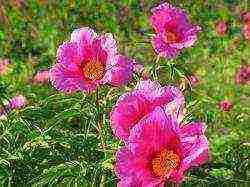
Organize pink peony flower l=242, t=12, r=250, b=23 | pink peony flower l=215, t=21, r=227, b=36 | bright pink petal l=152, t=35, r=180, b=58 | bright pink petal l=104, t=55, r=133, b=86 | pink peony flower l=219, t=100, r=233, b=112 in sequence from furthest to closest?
pink peony flower l=215, t=21, r=227, b=36 < pink peony flower l=242, t=12, r=250, b=23 < pink peony flower l=219, t=100, r=233, b=112 < bright pink petal l=152, t=35, r=180, b=58 < bright pink petal l=104, t=55, r=133, b=86

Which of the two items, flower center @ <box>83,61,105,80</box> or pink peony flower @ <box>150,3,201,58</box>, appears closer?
flower center @ <box>83,61,105,80</box>

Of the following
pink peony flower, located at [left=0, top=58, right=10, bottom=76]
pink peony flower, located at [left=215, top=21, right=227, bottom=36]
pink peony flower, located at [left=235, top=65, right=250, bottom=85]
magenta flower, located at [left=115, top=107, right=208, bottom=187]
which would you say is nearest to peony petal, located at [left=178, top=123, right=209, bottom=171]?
magenta flower, located at [left=115, top=107, right=208, bottom=187]

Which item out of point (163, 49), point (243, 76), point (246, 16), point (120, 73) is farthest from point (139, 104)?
point (246, 16)

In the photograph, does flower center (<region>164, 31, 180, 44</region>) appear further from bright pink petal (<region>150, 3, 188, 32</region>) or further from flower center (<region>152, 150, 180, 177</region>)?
flower center (<region>152, 150, 180, 177</region>)

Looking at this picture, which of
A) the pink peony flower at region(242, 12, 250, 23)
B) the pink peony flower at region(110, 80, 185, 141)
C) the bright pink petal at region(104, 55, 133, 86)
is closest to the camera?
the pink peony flower at region(110, 80, 185, 141)

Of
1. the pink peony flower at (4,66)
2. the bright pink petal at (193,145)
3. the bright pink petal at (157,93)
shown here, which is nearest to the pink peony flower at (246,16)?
the pink peony flower at (4,66)

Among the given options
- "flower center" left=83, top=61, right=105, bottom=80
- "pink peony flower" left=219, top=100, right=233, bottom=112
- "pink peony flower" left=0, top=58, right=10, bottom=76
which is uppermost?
"flower center" left=83, top=61, right=105, bottom=80

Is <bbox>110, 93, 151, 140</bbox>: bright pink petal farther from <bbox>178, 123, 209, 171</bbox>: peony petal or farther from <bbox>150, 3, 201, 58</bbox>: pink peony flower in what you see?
<bbox>150, 3, 201, 58</bbox>: pink peony flower

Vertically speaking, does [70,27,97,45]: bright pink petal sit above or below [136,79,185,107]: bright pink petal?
above
